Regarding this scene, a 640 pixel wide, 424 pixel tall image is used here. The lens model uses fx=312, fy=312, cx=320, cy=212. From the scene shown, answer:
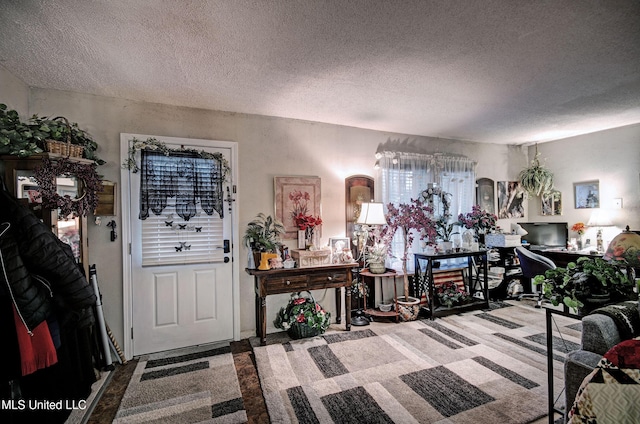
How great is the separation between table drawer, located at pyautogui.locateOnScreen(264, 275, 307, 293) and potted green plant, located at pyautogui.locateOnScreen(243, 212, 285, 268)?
0.28 m

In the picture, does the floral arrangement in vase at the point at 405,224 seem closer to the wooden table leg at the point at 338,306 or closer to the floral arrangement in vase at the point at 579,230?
the wooden table leg at the point at 338,306

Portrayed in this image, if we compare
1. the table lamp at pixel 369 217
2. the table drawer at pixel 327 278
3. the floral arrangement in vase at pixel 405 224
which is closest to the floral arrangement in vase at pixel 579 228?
the floral arrangement in vase at pixel 405 224

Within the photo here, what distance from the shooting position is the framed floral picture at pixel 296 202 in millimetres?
3619

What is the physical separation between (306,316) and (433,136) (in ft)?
10.4

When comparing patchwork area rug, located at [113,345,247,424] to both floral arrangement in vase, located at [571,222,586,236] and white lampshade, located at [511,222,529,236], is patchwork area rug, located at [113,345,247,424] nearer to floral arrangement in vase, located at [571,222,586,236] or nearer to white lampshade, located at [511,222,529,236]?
white lampshade, located at [511,222,529,236]

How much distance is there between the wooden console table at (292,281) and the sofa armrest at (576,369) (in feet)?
6.99

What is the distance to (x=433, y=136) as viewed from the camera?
4.64 metres

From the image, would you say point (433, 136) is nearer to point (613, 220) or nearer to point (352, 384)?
point (613, 220)

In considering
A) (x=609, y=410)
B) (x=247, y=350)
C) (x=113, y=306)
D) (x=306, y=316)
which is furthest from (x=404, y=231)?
(x=113, y=306)

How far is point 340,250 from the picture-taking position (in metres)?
3.75

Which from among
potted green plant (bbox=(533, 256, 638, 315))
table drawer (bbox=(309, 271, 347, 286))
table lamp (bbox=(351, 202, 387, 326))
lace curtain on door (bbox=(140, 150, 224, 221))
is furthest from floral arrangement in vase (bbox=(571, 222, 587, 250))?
lace curtain on door (bbox=(140, 150, 224, 221))

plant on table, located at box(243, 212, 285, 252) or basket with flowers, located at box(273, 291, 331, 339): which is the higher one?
plant on table, located at box(243, 212, 285, 252)

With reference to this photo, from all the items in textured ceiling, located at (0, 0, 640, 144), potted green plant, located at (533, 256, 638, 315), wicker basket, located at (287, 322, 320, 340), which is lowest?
wicker basket, located at (287, 322, 320, 340)

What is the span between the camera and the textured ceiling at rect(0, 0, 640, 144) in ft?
5.74
